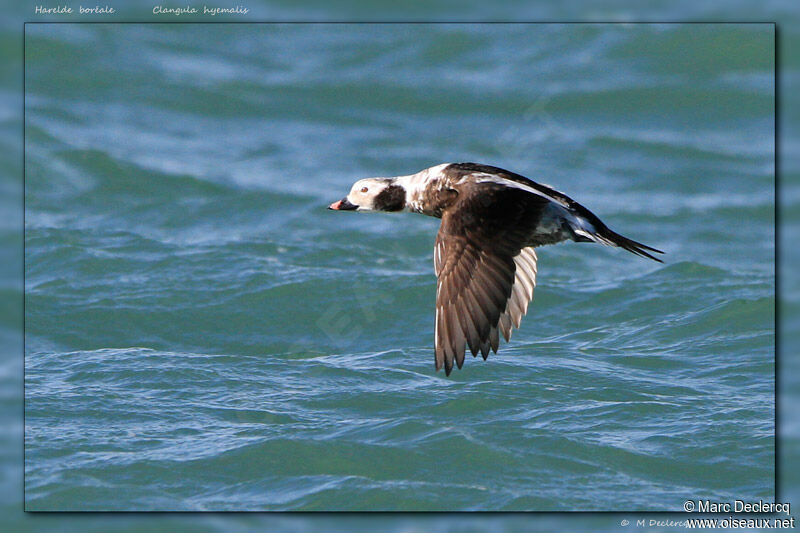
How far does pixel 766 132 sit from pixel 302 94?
5309 millimetres

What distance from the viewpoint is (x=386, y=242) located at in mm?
10305

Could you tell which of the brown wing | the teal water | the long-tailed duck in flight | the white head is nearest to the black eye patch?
the white head

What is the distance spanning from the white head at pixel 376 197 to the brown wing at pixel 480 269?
70 centimetres

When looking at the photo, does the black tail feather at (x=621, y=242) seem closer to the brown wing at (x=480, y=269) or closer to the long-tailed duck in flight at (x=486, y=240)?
the long-tailed duck in flight at (x=486, y=240)

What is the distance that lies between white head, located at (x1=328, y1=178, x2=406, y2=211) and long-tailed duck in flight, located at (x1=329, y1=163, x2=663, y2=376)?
192 millimetres

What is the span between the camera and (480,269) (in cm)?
627

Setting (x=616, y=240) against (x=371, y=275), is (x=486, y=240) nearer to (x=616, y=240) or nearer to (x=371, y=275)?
(x=616, y=240)

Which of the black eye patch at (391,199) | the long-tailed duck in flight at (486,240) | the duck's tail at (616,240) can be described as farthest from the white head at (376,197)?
the duck's tail at (616,240)

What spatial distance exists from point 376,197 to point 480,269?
4.38 feet

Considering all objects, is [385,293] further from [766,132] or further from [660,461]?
[766,132]

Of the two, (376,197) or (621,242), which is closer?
(621,242)

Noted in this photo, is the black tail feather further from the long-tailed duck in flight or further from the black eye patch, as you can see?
the black eye patch

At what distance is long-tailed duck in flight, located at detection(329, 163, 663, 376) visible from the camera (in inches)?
240

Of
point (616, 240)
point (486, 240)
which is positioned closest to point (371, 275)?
point (486, 240)
